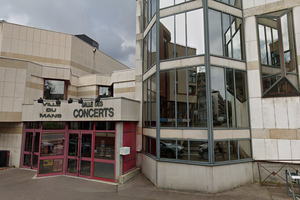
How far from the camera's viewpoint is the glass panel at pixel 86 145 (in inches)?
430

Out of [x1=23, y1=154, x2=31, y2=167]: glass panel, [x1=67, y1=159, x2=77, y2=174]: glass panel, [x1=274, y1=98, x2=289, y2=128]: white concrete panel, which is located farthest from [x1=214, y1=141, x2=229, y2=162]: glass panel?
[x1=23, y1=154, x2=31, y2=167]: glass panel

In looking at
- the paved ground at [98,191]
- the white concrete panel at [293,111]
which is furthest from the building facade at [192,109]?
the paved ground at [98,191]

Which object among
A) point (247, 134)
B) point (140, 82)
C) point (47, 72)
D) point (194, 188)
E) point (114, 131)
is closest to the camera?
point (194, 188)

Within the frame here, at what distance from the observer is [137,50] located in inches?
525

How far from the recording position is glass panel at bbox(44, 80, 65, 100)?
14750mm

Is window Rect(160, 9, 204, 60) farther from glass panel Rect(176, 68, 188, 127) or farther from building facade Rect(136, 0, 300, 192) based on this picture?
glass panel Rect(176, 68, 188, 127)

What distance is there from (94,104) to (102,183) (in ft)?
15.1

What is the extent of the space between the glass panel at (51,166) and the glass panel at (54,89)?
587 centimetres

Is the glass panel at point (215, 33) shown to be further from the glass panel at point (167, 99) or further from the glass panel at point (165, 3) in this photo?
the glass panel at point (167, 99)

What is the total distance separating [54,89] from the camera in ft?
49.3

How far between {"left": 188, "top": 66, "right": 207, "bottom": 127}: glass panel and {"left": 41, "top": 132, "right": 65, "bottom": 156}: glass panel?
332 inches

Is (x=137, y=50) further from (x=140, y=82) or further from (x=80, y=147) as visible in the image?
(x=80, y=147)

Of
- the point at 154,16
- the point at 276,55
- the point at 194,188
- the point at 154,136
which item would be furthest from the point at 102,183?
the point at 276,55

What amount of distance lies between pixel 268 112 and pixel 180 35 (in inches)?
254
